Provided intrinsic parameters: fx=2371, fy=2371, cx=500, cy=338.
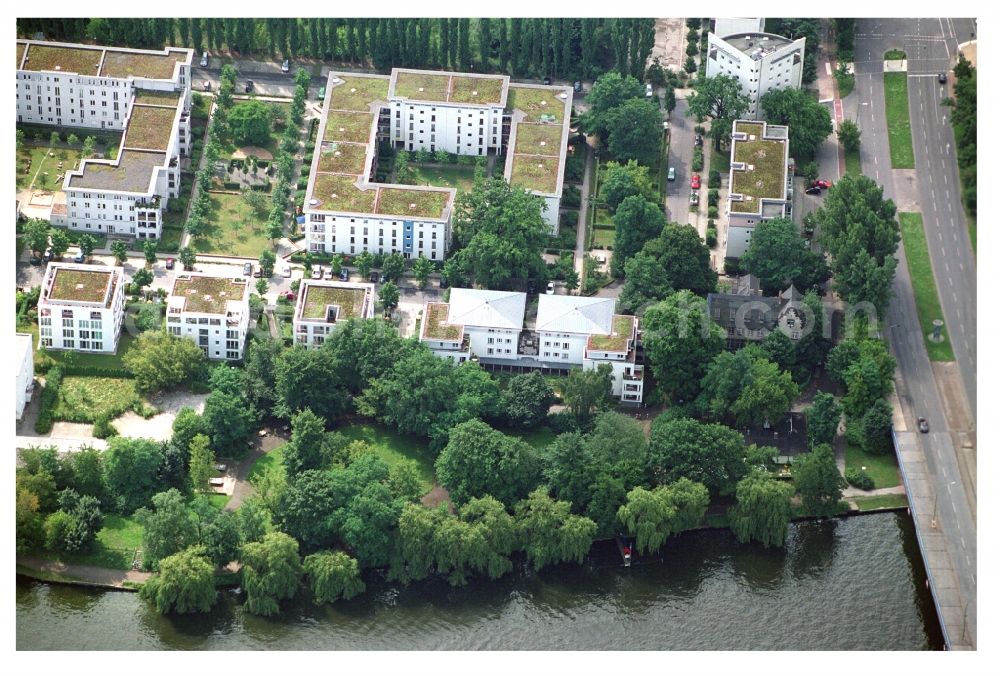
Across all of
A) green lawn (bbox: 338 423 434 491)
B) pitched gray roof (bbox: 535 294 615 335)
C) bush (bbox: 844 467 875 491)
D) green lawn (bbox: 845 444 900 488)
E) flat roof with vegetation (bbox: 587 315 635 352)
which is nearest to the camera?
bush (bbox: 844 467 875 491)

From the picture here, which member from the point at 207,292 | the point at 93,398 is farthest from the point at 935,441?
the point at 93,398

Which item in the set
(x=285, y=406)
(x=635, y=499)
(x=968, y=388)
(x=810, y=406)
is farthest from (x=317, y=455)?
(x=968, y=388)

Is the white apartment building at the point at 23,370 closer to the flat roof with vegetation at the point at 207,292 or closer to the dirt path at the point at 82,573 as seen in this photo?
the flat roof with vegetation at the point at 207,292

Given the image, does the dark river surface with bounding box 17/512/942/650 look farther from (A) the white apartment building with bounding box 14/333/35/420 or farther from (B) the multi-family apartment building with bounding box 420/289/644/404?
(B) the multi-family apartment building with bounding box 420/289/644/404

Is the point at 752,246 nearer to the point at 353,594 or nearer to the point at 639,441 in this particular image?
the point at 639,441

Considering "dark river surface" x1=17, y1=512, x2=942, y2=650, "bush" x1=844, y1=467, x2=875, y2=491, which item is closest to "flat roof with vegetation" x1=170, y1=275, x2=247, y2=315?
"dark river surface" x1=17, y1=512, x2=942, y2=650

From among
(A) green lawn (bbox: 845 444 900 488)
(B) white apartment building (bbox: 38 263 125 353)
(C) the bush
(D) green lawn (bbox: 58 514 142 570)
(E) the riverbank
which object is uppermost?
(B) white apartment building (bbox: 38 263 125 353)

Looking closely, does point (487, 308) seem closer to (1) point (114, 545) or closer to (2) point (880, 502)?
(2) point (880, 502)

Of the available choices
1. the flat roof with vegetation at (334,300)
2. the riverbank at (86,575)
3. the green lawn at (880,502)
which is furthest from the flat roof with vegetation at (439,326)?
the green lawn at (880,502)
